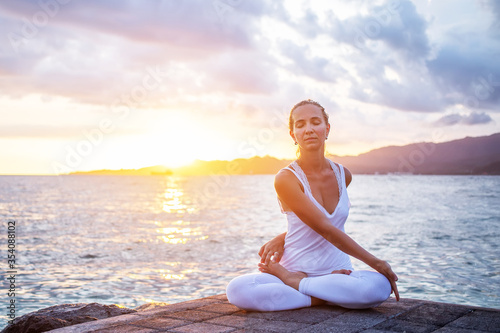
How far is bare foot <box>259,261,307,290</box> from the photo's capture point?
4.25 meters

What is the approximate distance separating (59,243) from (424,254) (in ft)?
42.3

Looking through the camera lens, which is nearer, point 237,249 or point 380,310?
point 380,310

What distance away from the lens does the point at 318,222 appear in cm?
412

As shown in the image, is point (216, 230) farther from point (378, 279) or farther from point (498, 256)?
point (378, 279)

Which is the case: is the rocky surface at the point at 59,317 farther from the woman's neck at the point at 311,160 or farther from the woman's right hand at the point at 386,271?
the woman's right hand at the point at 386,271

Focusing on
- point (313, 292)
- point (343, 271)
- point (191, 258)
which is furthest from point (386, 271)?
point (191, 258)

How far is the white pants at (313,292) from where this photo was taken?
Answer: 3.97 m

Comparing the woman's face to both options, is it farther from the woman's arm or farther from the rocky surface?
Answer: the rocky surface

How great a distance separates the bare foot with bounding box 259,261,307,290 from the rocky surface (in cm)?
193

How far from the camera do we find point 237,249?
15.8 meters

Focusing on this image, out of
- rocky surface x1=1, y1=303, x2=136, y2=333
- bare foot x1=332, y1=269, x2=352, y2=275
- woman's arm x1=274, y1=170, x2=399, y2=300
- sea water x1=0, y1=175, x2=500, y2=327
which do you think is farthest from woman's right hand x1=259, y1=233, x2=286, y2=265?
sea water x1=0, y1=175, x2=500, y2=327

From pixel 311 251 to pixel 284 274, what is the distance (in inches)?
12.6

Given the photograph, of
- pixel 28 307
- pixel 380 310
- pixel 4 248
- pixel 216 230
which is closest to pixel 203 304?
pixel 380 310

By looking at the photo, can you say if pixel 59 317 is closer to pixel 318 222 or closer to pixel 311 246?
pixel 311 246
